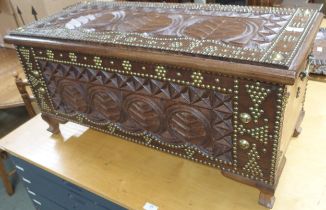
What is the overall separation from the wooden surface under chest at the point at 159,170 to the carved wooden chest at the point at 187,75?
0.30ft

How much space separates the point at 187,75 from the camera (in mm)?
807

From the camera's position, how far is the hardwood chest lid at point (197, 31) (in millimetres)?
747

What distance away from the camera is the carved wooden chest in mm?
743

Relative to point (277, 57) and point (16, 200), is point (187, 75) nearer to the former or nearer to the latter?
point (277, 57)

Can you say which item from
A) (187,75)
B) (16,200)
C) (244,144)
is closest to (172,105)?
(187,75)

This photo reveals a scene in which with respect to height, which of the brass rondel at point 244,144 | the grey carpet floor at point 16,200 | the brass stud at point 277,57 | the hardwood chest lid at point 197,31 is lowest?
the grey carpet floor at point 16,200

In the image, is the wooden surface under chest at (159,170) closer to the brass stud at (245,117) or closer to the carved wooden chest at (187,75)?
the carved wooden chest at (187,75)

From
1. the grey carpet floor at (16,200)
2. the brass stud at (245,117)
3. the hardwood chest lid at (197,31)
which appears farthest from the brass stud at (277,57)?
the grey carpet floor at (16,200)

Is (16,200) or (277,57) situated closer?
(277,57)

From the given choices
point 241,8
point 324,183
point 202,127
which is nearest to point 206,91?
point 202,127

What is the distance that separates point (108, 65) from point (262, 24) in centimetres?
46

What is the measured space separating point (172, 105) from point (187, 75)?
12 cm

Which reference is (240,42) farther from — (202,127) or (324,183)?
(324,183)

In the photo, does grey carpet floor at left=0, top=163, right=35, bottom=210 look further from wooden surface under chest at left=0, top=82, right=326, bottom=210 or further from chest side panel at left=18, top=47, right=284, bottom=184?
chest side panel at left=18, top=47, right=284, bottom=184
